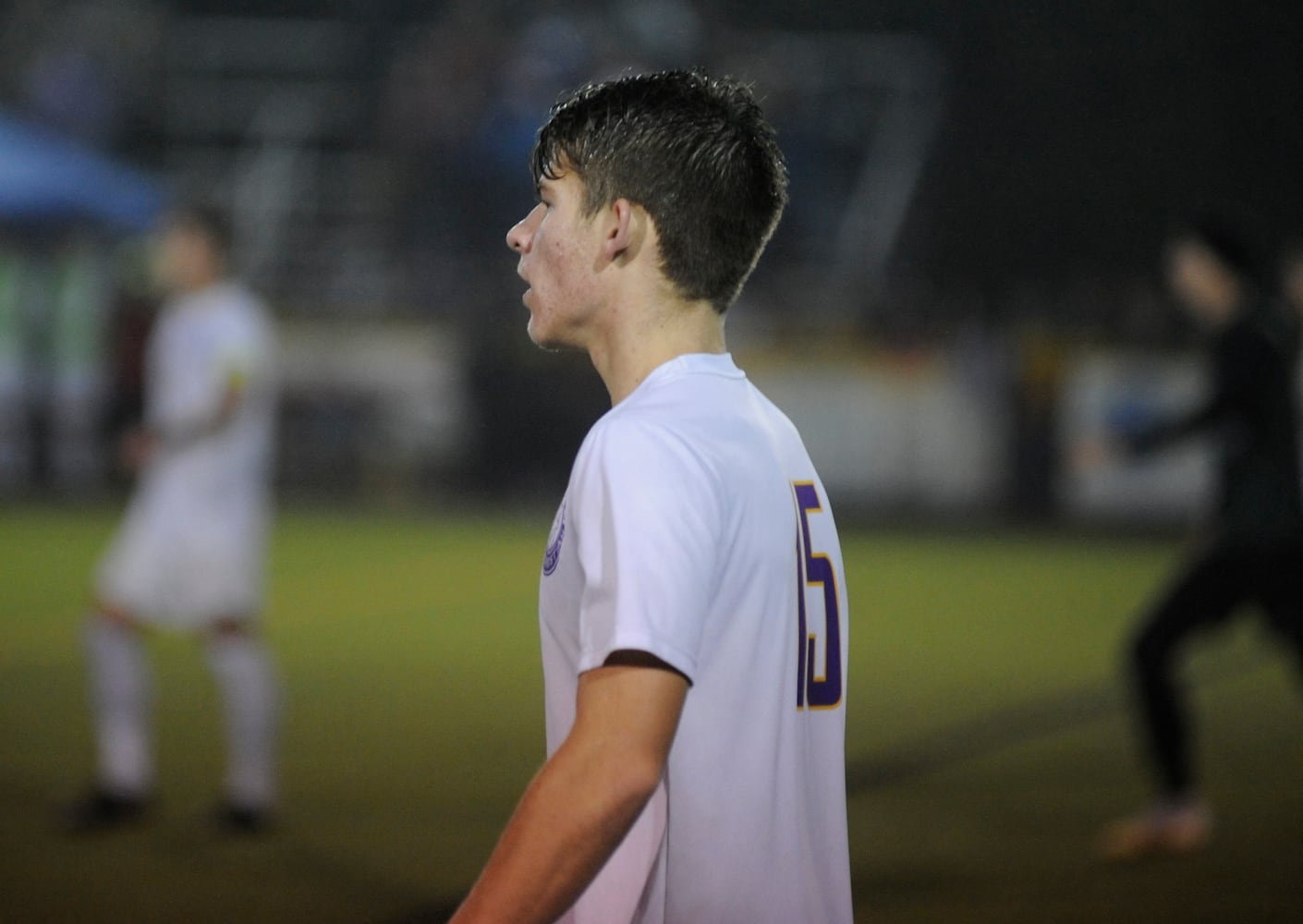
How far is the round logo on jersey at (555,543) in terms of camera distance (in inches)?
70.7

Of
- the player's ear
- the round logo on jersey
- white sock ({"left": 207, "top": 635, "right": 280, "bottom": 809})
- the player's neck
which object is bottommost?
white sock ({"left": 207, "top": 635, "right": 280, "bottom": 809})

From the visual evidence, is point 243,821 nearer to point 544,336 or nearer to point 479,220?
point 544,336

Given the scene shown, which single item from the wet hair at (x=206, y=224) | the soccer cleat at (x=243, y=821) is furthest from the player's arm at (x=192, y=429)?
the soccer cleat at (x=243, y=821)

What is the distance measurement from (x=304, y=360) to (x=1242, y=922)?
51.8 feet

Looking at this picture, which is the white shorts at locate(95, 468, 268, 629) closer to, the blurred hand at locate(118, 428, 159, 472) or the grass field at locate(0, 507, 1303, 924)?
the blurred hand at locate(118, 428, 159, 472)

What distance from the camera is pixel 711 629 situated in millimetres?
1745

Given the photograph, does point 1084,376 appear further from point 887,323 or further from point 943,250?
point 943,250

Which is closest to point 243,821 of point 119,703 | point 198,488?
point 119,703

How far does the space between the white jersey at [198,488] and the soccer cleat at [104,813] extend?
663 mm

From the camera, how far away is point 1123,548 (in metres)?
16.5

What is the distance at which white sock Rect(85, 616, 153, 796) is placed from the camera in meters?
5.97

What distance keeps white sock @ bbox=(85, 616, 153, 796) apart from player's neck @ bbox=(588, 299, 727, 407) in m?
4.57

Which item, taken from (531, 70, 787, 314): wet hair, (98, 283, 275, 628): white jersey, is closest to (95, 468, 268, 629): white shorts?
(98, 283, 275, 628): white jersey

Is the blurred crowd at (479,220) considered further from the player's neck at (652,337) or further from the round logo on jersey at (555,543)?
the round logo on jersey at (555,543)
